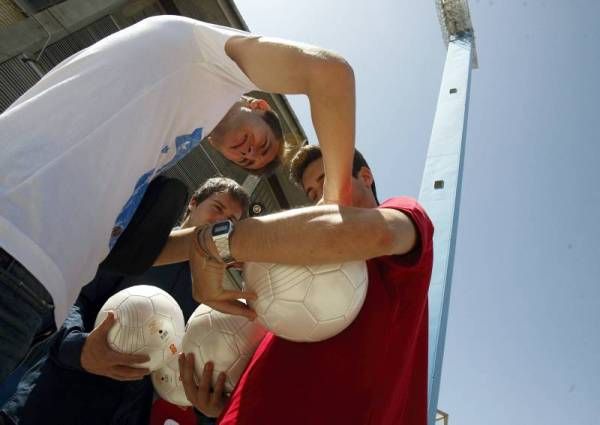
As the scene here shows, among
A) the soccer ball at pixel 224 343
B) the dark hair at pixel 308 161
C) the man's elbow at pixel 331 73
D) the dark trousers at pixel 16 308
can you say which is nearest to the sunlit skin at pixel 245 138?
the dark hair at pixel 308 161

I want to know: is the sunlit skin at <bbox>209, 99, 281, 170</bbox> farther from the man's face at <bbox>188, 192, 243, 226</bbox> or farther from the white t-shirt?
the man's face at <bbox>188, 192, 243, 226</bbox>

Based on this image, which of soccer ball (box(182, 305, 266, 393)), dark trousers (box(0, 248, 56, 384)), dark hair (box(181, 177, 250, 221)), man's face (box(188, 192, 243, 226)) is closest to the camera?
dark trousers (box(0, 248, 56, 384))

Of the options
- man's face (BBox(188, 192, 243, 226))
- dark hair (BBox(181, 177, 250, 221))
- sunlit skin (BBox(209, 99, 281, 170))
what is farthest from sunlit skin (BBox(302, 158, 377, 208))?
dark hair (BBox(181, 177, 250, 221))

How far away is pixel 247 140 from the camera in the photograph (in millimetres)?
1598

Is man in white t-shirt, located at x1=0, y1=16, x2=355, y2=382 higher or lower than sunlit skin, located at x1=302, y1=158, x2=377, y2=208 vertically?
higher

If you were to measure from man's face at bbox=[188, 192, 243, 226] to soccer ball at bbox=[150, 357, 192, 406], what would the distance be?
0.67 metres

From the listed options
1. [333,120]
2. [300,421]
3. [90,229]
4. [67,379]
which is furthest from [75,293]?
[67,379]

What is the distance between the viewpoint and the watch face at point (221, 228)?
117cm

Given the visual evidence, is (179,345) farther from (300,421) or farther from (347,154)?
(347,154)

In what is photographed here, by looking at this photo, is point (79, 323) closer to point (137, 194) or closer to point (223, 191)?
point (223, 191)

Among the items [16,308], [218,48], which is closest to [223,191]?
[218,48]

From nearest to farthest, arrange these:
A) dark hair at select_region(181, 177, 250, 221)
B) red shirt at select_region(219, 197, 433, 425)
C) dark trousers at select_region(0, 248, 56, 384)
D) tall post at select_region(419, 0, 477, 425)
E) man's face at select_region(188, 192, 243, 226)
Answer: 1. dark trousers at select_region(0, 248, 56, 384)
2. red shirt at select_region(219, 197, 433, 425)
3. man's face at select_region(188, 192, 243, 226)
4. dark hair at select_region(181, 177, 250, 221)
5. tall post at select_region(419, 0, 477, 425)

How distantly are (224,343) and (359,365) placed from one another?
527 millimetres

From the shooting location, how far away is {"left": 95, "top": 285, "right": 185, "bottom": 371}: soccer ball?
1.74 m
